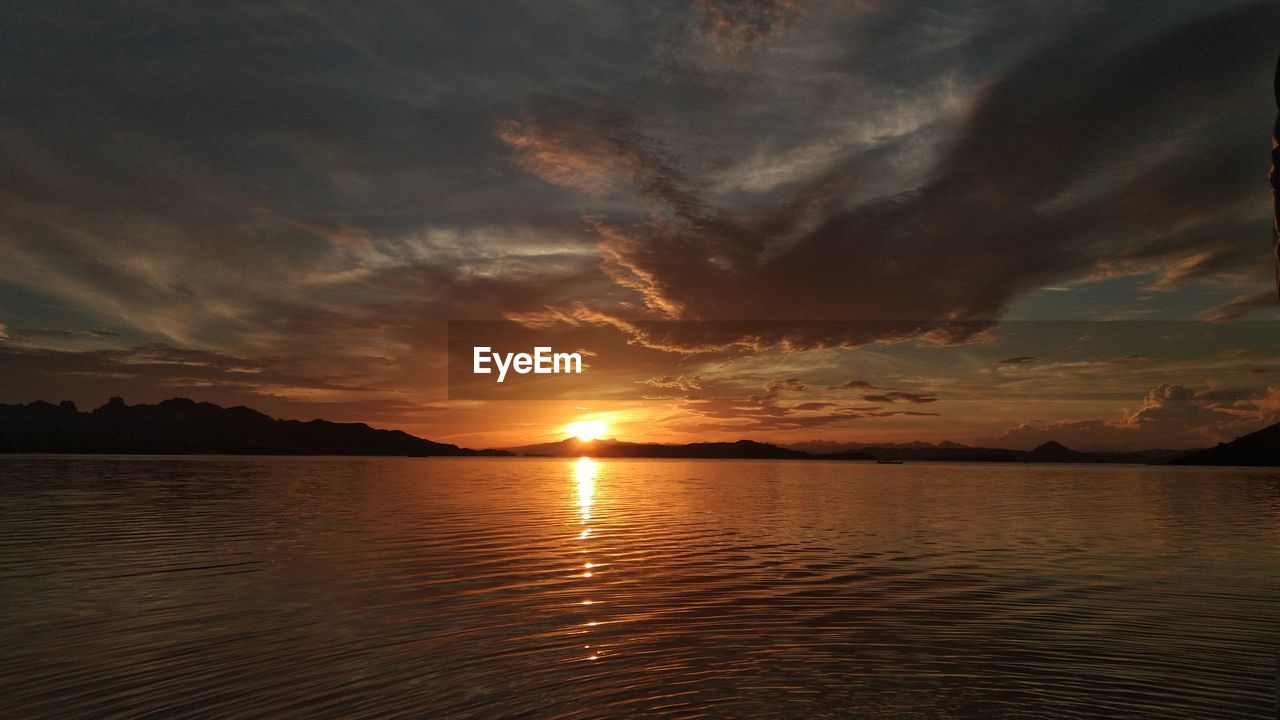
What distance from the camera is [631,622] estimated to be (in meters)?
18.0

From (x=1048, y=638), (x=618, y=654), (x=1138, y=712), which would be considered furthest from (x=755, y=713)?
(x=1048, y=638)

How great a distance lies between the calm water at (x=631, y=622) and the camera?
1225 centimetres

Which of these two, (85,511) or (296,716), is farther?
(85,511)

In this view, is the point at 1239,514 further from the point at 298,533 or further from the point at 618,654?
the point at 298,533

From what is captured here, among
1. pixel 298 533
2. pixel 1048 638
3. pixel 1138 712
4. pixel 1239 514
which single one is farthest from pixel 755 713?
pixel 1239 514

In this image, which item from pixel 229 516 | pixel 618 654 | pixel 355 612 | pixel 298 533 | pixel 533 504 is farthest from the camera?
pixel 533 504

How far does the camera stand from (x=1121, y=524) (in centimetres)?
4616

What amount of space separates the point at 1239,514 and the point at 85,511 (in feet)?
274

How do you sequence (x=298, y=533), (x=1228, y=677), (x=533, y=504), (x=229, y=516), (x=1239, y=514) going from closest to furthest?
(x=1228, y=677)
(x=298, y=533)
(x=229, y=516)
(x=1239, y=514)
(x=533, y=504)

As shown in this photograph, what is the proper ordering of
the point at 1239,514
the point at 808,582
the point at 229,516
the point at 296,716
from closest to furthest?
the point at 296,716, the point at 808,582, the point at 229,516, the point at 1239,514

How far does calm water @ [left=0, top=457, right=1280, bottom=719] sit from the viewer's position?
12.2 meters

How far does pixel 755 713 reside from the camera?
1133cm

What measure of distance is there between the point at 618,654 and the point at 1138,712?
9.22 meters

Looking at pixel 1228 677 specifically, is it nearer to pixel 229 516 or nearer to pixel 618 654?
pixel 618 654
